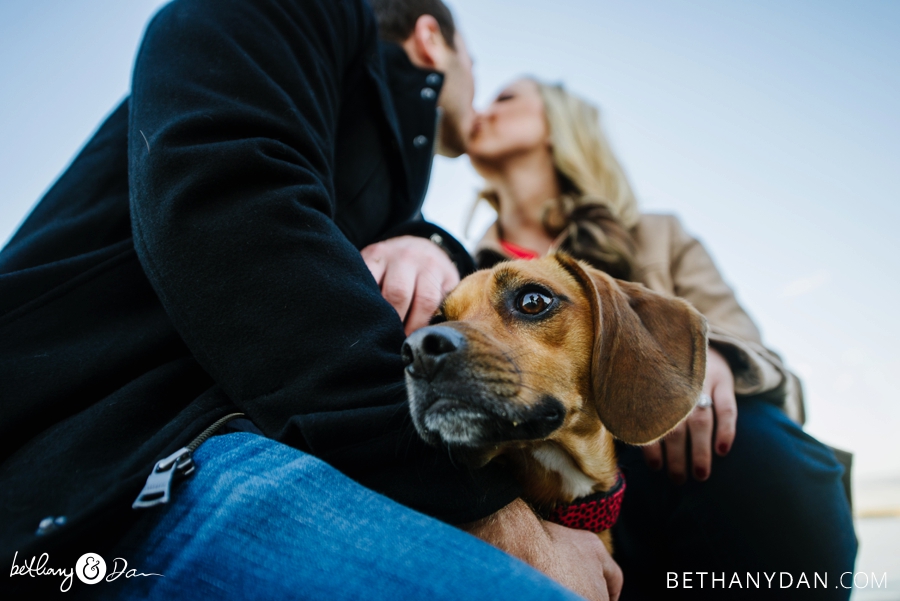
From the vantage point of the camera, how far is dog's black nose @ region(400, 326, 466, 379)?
1.25 metres

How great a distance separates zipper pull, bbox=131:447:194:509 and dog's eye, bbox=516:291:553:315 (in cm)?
106

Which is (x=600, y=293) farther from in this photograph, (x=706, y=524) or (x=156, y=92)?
(x=156, y=92)

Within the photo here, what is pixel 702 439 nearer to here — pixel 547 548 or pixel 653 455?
pixel 653 455

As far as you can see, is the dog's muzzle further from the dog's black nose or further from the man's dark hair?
the man's dark hair

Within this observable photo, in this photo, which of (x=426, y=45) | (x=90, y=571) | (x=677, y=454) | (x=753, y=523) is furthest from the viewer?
(x=426, y=45)

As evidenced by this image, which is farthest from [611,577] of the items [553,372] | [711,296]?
[711,296]

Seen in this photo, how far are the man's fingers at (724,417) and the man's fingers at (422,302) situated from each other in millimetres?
1259

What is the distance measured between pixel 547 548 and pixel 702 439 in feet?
3.69

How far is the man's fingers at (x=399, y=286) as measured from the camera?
1679mm

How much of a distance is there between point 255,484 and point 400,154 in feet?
4.66

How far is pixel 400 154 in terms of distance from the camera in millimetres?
1995

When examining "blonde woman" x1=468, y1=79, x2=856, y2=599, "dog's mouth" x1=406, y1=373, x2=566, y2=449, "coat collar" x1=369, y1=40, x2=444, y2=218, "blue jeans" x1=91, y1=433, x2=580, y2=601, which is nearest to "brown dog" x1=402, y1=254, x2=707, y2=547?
"dog's mouth" x1=406, y1=373, x2=566, y2=449

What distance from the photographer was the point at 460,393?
131 centimetres

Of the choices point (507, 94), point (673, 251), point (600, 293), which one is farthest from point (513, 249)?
point (600, 293)
